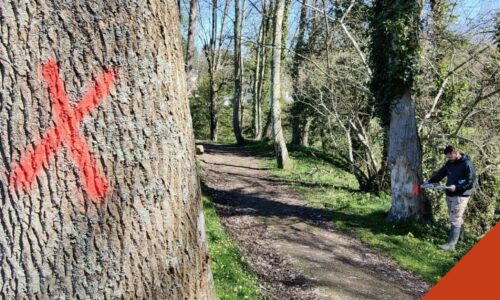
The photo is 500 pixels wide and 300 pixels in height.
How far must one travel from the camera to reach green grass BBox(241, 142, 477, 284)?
8492 mm

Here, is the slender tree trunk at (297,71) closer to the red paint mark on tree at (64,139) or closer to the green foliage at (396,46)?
the green foliage at (396,46)

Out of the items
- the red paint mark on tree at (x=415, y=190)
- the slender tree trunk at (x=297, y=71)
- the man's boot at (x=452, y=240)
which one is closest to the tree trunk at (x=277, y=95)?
the slender tree trunk at (x=297, y=71)

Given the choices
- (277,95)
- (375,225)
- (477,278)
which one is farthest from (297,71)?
(477,278)

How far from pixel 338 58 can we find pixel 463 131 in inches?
192

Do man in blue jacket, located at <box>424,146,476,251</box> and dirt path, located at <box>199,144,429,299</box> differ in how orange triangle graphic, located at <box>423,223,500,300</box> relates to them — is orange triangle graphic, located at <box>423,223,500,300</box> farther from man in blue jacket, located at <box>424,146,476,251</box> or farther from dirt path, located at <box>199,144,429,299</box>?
man in blue jacket, located at <box>424,146,476,251</box>

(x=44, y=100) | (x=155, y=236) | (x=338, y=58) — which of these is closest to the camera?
(x=44, y=100)

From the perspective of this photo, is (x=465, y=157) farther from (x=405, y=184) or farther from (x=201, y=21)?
→ (x=201, y=21)

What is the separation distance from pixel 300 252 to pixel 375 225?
9.13 ft

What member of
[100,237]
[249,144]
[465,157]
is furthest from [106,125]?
[249,144]

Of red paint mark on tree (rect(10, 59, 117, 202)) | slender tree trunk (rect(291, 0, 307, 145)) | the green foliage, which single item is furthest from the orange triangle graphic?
slender tree trunk (rect(291, 0, 307, 145))

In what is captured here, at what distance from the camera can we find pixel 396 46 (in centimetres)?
992

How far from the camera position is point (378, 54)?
414 inches

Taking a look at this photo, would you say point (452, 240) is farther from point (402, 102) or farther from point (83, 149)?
point (83, 149)

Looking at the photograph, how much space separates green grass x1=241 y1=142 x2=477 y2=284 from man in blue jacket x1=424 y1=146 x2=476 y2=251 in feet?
1.47
